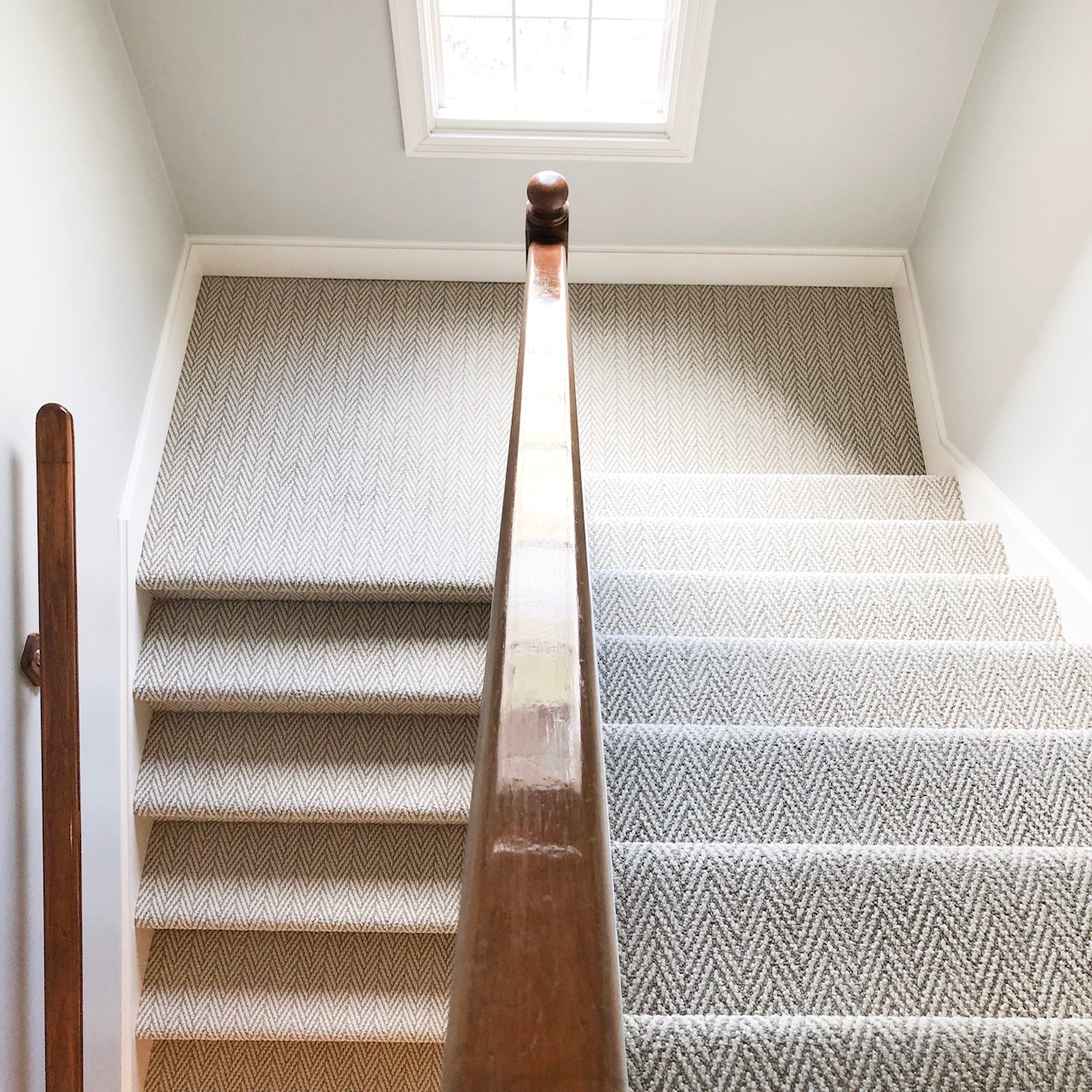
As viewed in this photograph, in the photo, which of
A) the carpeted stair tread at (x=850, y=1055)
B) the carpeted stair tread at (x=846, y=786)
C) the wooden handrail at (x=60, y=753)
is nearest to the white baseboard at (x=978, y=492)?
the carpeted stair tread at (x=846, y=786)

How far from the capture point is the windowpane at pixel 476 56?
2.62 metres

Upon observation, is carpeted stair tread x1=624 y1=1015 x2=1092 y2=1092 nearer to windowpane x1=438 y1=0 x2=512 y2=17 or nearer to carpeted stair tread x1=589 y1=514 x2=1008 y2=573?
carpeted stair tread x1=589 y1=514 x2=1008 y2=573

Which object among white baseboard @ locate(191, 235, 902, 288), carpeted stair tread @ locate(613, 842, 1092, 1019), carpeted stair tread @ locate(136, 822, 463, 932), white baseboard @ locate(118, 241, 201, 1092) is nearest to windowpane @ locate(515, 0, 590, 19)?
white baseboard @ locate(191, 235, 902, 288)

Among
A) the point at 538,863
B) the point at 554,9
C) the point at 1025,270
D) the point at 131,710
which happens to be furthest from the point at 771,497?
the point at 538,863

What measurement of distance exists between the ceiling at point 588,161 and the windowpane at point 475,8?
248 mm

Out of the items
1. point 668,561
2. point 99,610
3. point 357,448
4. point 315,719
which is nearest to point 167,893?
point 315,719

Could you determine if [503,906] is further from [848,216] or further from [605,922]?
[848,216]

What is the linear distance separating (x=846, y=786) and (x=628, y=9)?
2294 millimetres

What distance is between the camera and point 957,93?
8.47ft

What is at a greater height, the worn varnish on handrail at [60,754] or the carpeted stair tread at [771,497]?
the carpeted stair tread at [771,497]

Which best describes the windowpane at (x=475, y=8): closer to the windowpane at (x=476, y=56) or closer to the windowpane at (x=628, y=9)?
the windowpane at (x=476, y=56)

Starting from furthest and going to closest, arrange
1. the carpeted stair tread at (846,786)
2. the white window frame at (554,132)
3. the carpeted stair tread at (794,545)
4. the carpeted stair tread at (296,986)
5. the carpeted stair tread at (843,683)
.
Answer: the white window frame at (554,132) < the carpeted stair tread at (296,986) < the carpeted stair tread at (794,545) < the carpeted stair tread at (843,683) < the carpeted stair tread at (846,786)

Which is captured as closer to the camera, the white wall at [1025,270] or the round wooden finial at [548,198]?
the round wooden finial at [548,198]

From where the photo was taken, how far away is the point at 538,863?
20.1 inches
